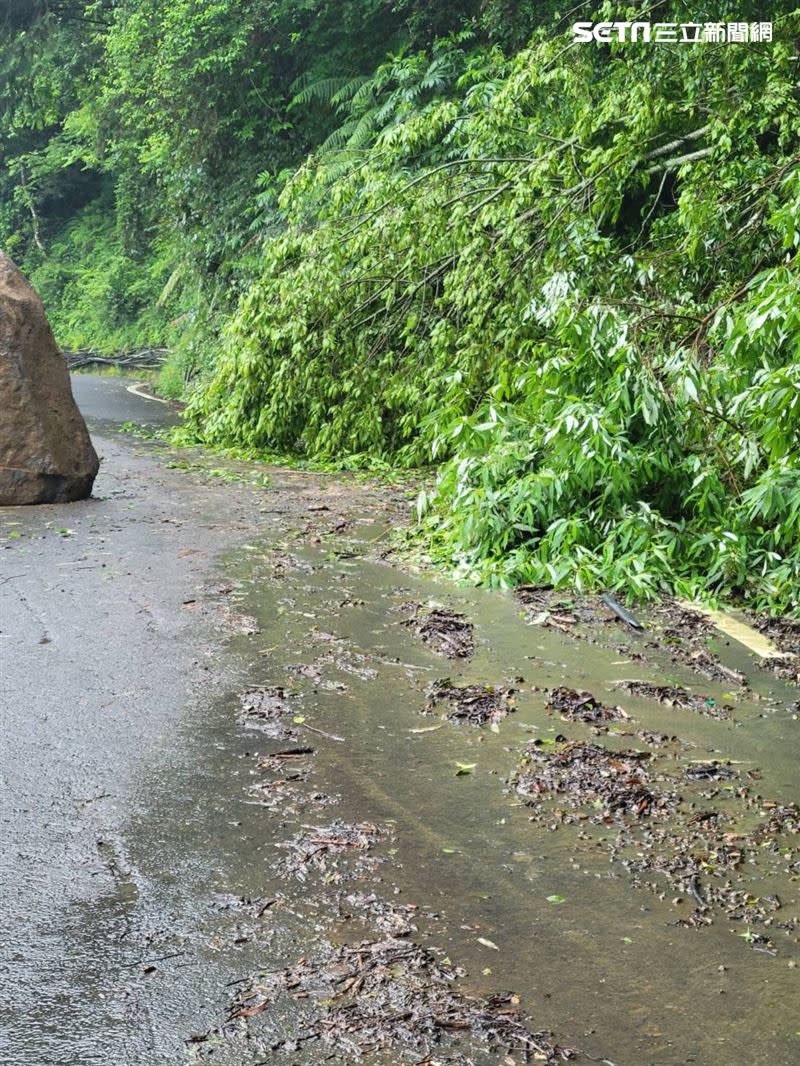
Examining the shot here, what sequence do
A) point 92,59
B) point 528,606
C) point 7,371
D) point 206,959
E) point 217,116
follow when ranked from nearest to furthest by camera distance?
point 206,959 → point 528,606 → point 7,371 → point 217,116 → point 92,59

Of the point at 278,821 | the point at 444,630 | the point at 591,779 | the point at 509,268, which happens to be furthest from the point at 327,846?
the point at 509,268

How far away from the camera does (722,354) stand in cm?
661

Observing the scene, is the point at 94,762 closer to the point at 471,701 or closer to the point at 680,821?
the point at 471,701

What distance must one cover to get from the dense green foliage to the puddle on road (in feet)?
4.80

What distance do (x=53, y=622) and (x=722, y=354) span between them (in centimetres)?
387

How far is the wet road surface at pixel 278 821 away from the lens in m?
2.65

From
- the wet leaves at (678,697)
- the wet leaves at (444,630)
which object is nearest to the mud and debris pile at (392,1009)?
the wet leaves at (678,697)

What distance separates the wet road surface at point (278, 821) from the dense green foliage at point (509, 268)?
1101 millimetres

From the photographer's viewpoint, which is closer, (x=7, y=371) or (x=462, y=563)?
(x=462, y=563)

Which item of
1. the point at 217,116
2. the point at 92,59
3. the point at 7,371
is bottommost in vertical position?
the point at 7,371

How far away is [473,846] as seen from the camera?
3473 mm

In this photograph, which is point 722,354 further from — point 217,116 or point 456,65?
point 217,116

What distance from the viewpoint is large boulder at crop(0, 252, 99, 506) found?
858cm

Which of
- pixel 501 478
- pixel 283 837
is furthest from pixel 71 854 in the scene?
pixel 501 478
